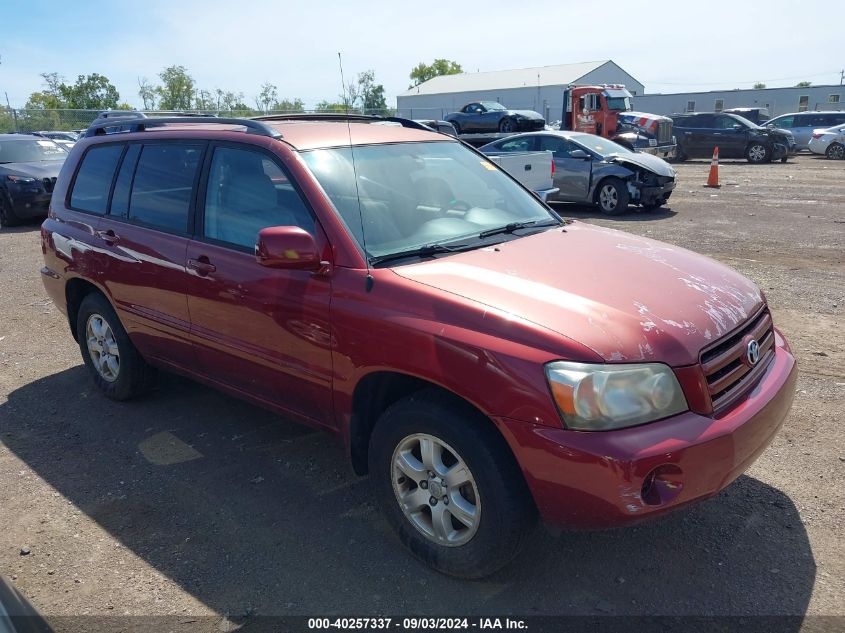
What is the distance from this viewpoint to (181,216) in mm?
3963

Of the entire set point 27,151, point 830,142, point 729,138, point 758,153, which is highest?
point 27,151

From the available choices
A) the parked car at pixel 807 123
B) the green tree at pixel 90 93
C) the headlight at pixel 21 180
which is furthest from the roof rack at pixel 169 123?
the green tree at pixel 90 93

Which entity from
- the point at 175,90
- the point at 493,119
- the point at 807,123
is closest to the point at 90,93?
the point at 175,90

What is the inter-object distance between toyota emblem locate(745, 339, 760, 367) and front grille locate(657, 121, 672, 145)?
2264 centimetres

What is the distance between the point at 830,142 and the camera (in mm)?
24266

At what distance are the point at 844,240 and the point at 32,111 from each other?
2839 cm

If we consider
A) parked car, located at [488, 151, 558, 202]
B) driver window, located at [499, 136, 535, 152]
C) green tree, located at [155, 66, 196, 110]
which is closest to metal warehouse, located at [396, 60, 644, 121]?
green tree, located at [155, 66, 196, 110]

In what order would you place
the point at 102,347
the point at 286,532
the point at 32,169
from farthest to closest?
the point at 32,169, the point at 102,347, the point at 286,532

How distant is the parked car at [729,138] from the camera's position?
903 inches

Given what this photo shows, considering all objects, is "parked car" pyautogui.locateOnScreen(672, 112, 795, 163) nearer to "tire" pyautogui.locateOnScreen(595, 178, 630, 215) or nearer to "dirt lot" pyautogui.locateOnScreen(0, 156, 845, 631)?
"tire" pyautogui.locateOnScreen(595, 178, 630, 215)

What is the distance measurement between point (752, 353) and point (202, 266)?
279cm

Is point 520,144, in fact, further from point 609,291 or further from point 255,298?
point 609,291

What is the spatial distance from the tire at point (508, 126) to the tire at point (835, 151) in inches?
442

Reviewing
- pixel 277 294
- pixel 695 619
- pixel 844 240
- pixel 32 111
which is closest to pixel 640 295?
pixel 695 619
